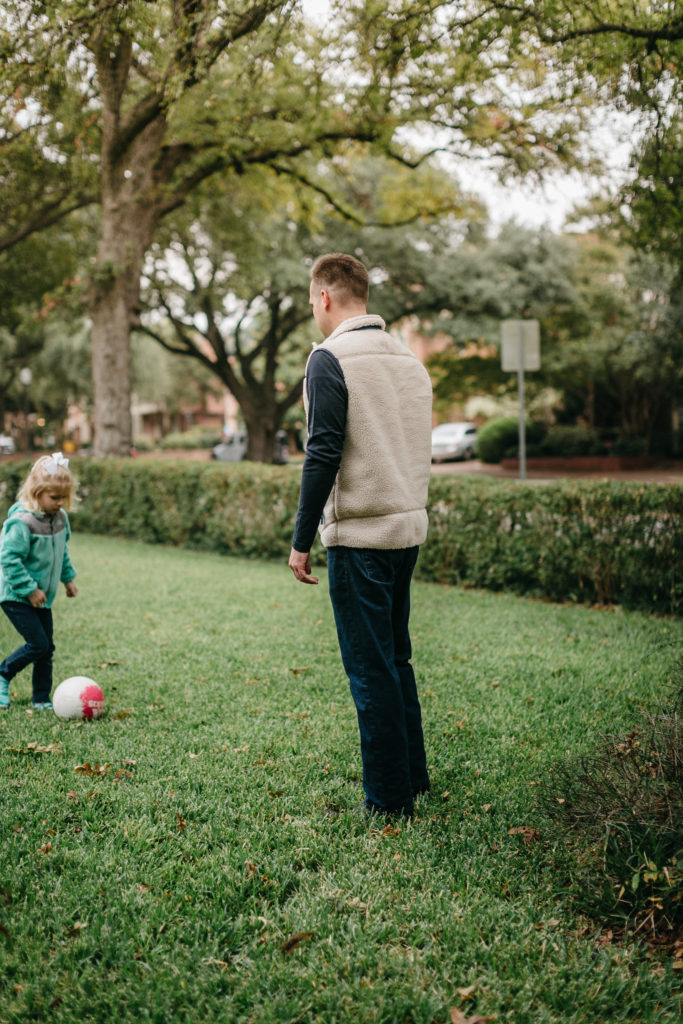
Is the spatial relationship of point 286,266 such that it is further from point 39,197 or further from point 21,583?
point 21,583

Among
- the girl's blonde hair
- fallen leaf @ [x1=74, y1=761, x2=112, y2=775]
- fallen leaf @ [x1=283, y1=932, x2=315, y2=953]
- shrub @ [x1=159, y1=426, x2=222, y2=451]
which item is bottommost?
fallen leaf @ [x1=283, y1=932, x2=315, y2=953]

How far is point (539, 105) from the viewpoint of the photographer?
279 inches

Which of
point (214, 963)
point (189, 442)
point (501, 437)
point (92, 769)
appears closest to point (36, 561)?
point (92, 769)

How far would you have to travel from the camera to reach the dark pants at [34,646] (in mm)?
4605

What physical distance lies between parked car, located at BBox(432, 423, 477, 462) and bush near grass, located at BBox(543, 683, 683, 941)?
30.8 metres

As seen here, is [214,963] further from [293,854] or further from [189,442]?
[189,442]

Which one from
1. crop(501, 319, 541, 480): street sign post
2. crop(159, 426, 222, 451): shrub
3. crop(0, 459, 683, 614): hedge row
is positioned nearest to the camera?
crop(0, 459, 683, 614): hedge row

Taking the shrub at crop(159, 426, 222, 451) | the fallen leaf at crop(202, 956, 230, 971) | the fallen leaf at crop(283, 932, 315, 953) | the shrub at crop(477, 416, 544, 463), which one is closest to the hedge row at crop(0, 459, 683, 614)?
the fallen leaf at crop(283, 932, 315, 953)

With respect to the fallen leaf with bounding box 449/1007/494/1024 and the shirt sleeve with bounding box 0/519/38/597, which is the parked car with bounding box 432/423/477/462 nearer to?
the shirt sleeve with bounding box 0/519/38/597

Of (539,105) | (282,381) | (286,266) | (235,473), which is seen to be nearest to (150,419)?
(282,381)

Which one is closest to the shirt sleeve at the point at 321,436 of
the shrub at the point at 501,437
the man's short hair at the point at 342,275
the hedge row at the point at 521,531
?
the man's short hair at the point at 342,275

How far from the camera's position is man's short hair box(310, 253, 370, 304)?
3.22 meters

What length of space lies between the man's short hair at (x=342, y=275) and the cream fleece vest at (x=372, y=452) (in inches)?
6.0

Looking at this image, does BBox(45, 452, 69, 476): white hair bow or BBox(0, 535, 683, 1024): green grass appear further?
BBox(45, 452, 69, 476): white hair bow
